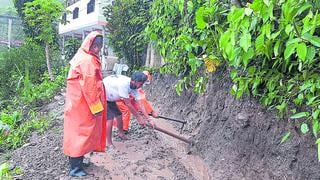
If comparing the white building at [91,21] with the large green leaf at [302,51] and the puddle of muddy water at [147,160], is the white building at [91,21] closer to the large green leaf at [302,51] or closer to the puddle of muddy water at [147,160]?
the puddle of muddy water at [147,160]

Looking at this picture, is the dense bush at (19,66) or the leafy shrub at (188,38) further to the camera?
the dense bush at (19,66)

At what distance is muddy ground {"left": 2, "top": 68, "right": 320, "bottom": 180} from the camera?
378 centimetres

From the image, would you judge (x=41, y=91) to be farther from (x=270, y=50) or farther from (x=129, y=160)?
(x=270, y=50)

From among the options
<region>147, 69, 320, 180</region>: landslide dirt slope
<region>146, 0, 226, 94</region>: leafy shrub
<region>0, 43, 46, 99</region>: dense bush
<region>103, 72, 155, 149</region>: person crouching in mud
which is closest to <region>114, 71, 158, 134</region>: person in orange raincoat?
<region>103, 72, 155, 149</region>: person crouching in mud

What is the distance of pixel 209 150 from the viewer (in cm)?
517

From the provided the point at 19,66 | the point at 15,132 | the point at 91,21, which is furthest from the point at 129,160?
the point at 91,21

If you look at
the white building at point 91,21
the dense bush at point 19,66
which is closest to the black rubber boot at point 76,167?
the dense bush at point 19,66

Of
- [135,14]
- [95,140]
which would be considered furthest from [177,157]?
[135,14]

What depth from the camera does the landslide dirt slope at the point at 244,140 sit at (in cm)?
363

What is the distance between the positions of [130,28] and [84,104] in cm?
709

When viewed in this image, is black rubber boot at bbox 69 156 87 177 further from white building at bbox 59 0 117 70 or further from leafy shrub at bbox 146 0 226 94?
white building at bbox 59 0 117 70

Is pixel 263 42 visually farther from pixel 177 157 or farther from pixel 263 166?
pixel 177 157

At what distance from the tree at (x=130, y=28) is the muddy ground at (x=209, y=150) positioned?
4.23 m

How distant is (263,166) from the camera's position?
4031 mm
